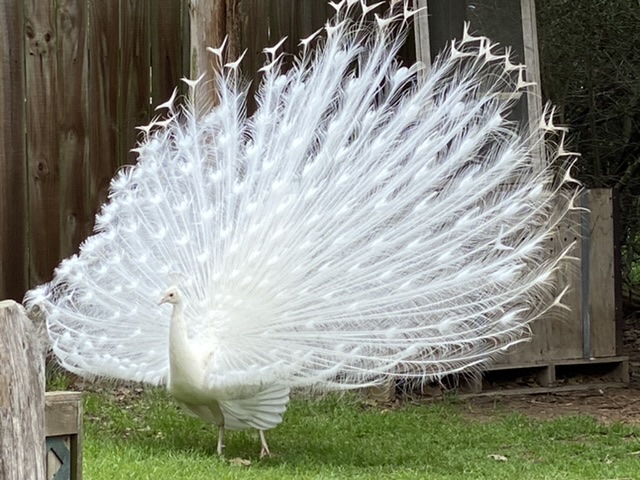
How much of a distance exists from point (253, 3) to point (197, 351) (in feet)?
10.6

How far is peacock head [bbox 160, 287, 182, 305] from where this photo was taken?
18.3 ft

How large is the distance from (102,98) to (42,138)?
0.51 metres

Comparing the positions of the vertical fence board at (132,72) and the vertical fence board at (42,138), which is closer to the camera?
the vertical fence board at (42,138)

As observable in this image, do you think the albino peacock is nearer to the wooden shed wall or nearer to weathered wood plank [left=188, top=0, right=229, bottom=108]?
weathered wood plank [left=188, top=0, right=229, bottom=108]

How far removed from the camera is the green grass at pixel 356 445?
5715 millimetres

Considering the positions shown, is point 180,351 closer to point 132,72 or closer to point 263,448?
point 263,448

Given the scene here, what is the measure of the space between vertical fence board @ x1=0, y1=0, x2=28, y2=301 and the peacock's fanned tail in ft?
3.89

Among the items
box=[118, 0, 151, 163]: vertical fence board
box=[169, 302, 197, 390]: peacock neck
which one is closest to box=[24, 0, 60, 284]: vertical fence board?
box=[118, 0, 151, 163]: vertical fence board

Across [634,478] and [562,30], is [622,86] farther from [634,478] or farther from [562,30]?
[634,478]

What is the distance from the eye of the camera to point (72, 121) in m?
7.70

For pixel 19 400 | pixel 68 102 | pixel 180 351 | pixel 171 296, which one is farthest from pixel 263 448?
pixel 19 400

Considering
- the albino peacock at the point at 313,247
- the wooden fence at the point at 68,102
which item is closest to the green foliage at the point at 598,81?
the wooden fence at the point at 68,102

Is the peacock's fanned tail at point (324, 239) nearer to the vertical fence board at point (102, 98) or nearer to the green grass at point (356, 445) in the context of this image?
the green grass at point (356, 445)

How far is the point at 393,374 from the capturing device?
579 centimetres
